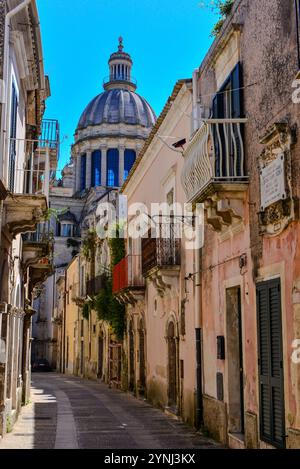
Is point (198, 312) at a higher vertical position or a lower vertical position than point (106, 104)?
lower

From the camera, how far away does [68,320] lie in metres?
44.2

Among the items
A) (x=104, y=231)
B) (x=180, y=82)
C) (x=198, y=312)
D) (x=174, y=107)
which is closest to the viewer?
(x=198, y=312)

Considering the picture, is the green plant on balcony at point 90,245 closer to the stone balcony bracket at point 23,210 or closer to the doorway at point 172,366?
the doorway at point 172,366

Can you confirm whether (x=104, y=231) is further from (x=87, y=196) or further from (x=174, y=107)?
(x=87, y=196)

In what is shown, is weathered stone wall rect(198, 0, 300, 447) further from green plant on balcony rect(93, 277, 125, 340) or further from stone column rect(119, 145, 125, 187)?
stone column rect(119, 145, 125, 187)

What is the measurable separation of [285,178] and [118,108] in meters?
55.1

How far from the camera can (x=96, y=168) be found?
59.7 m

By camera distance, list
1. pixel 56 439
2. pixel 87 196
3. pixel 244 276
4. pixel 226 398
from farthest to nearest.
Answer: pixel 87 196
pixel 56 439
pixel 226 398
pixel 244 276

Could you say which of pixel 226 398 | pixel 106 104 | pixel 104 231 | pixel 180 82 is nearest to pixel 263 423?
pixel 226 398

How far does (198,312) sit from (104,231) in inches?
701

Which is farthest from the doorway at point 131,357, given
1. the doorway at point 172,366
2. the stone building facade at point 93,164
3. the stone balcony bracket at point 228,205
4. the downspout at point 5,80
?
Answer: the stone building facade at point 93,164

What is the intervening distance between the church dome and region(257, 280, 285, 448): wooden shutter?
52.8m

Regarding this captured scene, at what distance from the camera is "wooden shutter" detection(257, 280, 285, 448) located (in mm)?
7832

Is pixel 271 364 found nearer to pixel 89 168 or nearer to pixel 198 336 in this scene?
pixel 198 336
